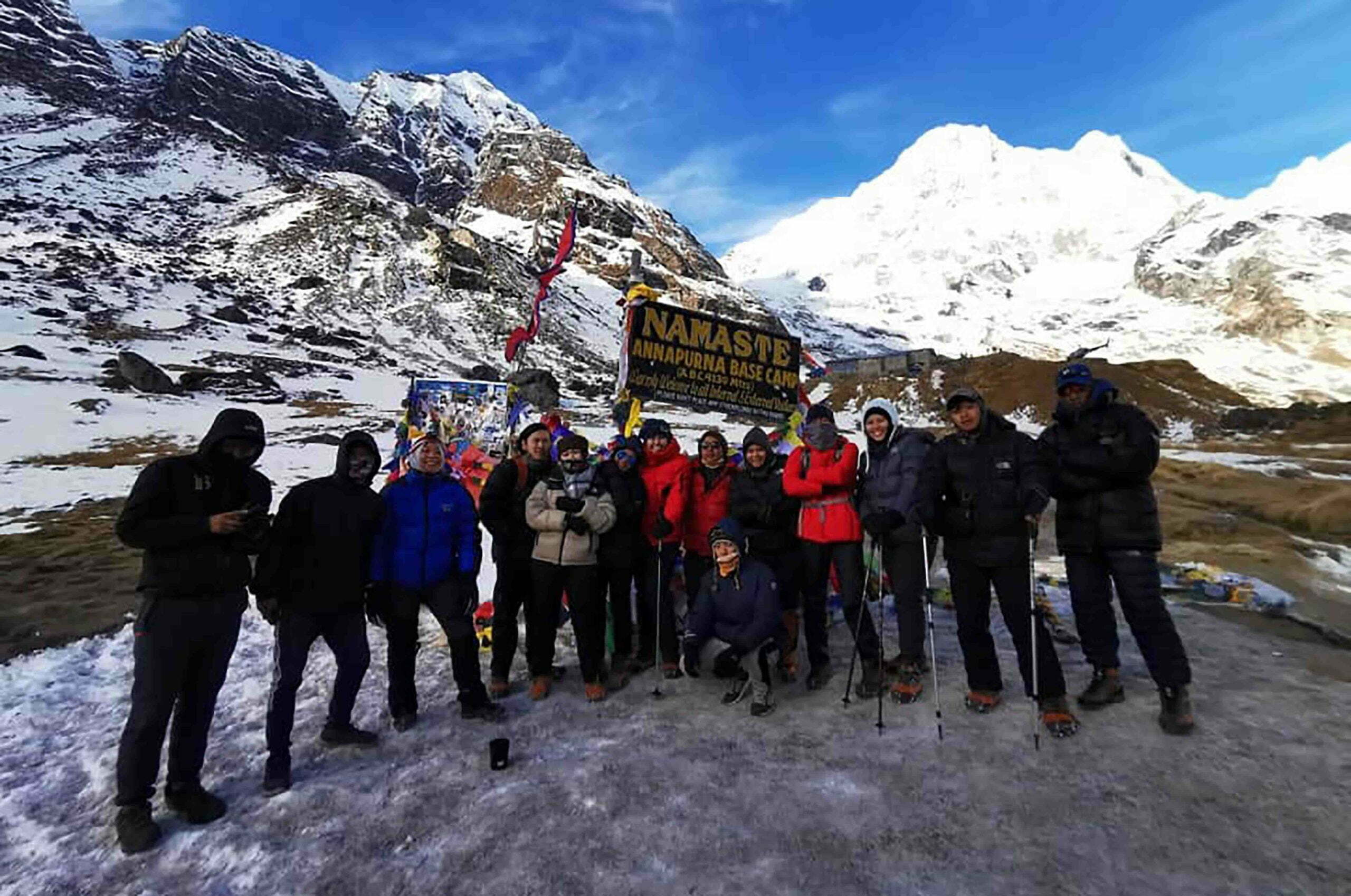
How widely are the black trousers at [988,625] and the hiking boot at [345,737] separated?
4366mm

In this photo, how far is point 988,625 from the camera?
4.95 metres

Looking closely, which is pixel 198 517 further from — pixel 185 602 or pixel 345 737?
pixel 345 737

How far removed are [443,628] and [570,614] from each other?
1.06 m

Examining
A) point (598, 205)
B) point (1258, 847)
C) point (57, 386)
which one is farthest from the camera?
Answer: point (598, 205)

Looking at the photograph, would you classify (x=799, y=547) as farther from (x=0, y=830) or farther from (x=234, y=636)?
(x=0, y=830)

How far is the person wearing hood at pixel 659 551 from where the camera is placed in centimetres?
610

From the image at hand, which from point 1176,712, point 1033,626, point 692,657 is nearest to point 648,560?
point 692,657

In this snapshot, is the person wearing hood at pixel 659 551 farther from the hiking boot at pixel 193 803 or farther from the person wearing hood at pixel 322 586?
the hiking boot at pixel 193 803

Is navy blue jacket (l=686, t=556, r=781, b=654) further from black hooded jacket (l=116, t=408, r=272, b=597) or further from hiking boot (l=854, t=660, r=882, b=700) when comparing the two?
black hooded jacket (l=116, t=408, r=272, b=597)

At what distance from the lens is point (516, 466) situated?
588 cm

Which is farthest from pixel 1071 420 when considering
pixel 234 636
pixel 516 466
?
pixel 234 636

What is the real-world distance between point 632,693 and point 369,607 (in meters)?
2.22

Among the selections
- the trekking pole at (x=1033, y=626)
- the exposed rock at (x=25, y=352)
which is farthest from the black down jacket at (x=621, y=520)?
the exposed rock at (x=25, y=352)

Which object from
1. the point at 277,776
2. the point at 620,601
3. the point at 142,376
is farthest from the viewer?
the point at 142,376
